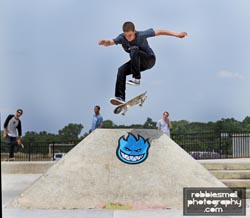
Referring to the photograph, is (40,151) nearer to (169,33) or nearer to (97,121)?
(97,121)

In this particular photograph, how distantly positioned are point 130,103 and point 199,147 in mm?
8318

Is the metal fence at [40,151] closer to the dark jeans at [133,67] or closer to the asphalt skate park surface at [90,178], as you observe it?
the dark jeans at [133,67]

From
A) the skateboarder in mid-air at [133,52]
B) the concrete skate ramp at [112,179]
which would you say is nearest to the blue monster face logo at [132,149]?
the concrete skate ramp at [112,179]

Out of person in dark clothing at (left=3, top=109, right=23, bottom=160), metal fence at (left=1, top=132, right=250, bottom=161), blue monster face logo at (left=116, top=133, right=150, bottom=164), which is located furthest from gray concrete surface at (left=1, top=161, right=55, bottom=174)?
blue monster face logo at (left=116, top=133, right=150, bottom=164)

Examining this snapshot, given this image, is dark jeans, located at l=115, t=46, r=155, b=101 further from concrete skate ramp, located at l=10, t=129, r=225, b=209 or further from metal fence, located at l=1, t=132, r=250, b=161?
metal fence, located at l=1, t=132, r=250, b=161

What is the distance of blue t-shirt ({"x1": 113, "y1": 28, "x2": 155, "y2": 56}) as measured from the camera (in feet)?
32.0

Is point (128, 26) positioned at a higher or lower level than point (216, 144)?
higher

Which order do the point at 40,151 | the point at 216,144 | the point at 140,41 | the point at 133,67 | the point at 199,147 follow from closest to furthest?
the point at 140,41
the point at 133,67
the point at 40,151
the point at 216,144
the point at 199,147

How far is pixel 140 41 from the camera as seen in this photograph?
32.1ft

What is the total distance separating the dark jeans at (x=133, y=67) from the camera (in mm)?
9852

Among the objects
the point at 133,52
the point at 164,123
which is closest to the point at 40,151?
the point at 164,123

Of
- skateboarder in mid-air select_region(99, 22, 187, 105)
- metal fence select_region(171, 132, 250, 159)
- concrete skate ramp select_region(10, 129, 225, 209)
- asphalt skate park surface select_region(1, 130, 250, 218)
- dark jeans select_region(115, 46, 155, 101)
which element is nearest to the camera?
asphalt skate park surface select_region(1, 130, 250, 218)

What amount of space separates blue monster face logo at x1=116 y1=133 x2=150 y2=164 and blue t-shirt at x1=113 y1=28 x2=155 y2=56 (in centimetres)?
211

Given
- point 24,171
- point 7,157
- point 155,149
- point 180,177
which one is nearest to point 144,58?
point 155,149
